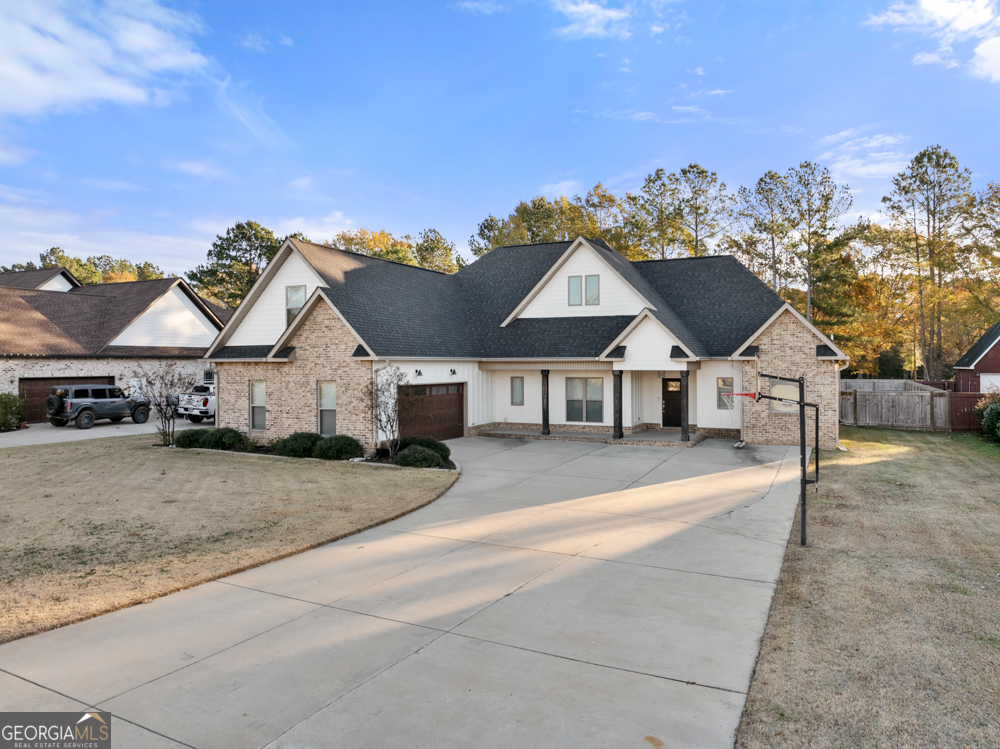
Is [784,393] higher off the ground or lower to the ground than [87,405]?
higher

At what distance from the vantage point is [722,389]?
21.6 meters

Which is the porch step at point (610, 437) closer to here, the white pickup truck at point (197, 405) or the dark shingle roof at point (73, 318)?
the white pickup truck at point (197, 405)

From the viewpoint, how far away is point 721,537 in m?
9.82

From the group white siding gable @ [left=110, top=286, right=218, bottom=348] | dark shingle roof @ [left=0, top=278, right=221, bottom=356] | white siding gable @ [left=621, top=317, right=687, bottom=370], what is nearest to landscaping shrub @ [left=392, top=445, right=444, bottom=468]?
white siding gable @ [left=621, top=317, right=687, bottom=370]

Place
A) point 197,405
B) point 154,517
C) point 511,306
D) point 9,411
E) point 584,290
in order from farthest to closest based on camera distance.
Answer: point 197,405 < point 511,306 < point 9,411 < point 584,290 < point 154,517

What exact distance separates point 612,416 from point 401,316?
8793 millimetres

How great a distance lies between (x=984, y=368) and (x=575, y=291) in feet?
80.0

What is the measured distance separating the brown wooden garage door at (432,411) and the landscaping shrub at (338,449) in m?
1.88

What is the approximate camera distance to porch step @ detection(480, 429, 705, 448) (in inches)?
A: 791

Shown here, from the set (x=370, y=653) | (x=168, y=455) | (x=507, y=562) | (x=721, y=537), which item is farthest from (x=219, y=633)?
(x=168, y=455)

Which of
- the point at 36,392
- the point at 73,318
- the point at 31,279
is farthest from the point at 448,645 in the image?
the point at 31,279

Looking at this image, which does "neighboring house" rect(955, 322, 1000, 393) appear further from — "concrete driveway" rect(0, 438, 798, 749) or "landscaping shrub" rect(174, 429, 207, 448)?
"landscaping shrub" rect(174, 429, 207, 448)

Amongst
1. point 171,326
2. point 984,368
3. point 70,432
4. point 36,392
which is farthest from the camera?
point 171,326

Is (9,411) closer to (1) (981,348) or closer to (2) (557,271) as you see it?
(2) (557,271)
